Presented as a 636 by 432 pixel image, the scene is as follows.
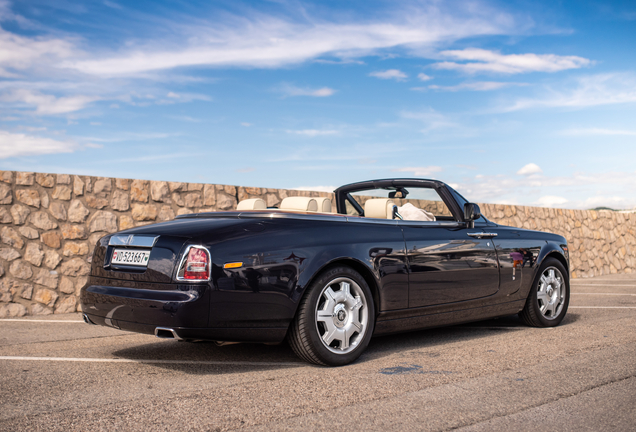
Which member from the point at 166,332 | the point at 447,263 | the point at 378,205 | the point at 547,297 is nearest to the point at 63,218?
the point at 378,205

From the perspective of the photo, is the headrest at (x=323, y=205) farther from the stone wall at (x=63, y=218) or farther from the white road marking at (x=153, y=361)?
the stone wall at (x=63, y=218)

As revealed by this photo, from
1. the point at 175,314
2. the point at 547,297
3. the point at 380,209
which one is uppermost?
the point at 380,209

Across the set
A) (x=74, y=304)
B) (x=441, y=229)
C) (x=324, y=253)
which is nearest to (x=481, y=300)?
(x=441, y=229)

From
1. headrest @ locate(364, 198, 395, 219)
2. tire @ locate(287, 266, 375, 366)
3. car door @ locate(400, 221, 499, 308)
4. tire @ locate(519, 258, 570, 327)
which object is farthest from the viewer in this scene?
tire @ locate(519, 258, 570, 327)

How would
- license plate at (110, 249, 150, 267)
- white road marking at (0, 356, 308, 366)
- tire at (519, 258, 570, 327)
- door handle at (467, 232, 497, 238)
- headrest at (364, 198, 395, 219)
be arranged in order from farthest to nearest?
tire at (519, 258, 570, 327), door handle at (467, 232, 497, 238), headrest at (364, 198, 395, 219), white road marking at (0, 356, 308, 366), license plate at (110, 249, 150, 267)

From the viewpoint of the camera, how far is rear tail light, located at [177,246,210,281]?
3.67m

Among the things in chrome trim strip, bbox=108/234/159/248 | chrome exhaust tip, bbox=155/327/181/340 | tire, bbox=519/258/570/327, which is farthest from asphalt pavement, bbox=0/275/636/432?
chrome trim strip, bbox=108/234/159/248

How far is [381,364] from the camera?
14.0 feet

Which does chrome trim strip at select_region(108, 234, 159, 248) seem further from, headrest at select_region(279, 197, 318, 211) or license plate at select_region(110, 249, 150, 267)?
headrest at select_region(279, 197, 318, 211)

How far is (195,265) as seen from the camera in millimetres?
3688

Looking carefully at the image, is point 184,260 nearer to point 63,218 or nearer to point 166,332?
point 166,332

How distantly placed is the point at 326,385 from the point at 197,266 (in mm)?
1112

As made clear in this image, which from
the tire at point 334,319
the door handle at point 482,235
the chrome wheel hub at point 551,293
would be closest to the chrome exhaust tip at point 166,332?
the tire at point 334,319

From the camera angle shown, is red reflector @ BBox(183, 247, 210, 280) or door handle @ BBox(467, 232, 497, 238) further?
door handle @ BBox(467, 232, 497, 238)
